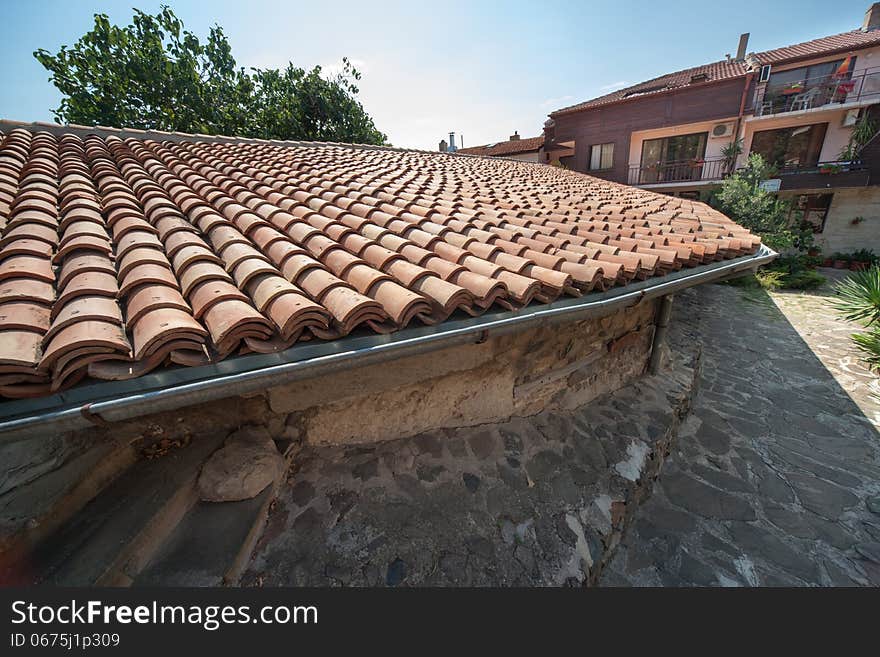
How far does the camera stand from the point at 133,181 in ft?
10.1

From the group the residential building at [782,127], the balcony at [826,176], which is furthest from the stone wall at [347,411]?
the balcony at [826,176]

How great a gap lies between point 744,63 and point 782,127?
4243 mm

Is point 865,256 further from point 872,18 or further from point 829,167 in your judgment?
point 872,18

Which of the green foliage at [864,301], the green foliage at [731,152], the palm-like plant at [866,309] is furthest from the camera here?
the green foliage at [731,152]

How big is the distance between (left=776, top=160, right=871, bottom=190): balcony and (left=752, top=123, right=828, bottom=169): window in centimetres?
46

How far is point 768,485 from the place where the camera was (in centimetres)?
350

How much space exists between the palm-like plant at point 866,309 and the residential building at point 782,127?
6.19 meters

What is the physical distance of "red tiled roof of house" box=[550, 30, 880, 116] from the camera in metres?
12.8

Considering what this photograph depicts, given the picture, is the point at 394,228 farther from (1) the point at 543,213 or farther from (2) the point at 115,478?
(2) the point at 115,478

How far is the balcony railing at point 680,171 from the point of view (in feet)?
48.7

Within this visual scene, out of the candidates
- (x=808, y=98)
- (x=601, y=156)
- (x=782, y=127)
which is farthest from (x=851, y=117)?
(x=601, y=156)

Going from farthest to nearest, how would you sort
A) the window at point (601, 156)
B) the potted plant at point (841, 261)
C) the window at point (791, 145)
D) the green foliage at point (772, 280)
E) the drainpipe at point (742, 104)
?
1. the window at point (601, 156)
2. the window at point (791, 145)
3. the drainpipe at point (742, 104)
4. the potted plant at point (841, 261)
5. the green foliage at point (772, 280)

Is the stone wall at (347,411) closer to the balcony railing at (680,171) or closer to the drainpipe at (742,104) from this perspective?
the balcony railing at (680,171)

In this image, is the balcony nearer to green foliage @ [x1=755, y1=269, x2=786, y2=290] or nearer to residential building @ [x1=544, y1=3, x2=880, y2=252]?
residential building @ [x1=544, y1=3, x2=880, y2=252]
